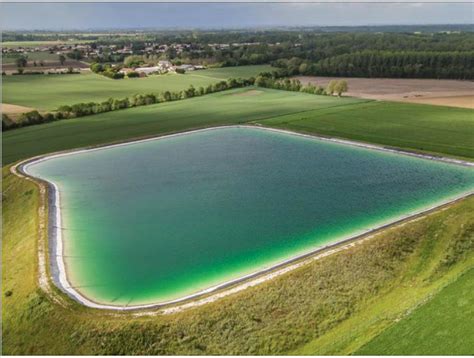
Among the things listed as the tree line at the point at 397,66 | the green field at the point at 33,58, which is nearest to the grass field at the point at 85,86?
the tree line at the point at 397,66

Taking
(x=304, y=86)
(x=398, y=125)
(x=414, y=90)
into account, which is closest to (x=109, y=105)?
(x=304, y=86)

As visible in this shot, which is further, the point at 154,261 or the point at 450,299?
the point at 154,261

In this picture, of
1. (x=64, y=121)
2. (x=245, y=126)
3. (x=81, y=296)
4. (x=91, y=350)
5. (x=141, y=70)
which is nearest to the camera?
(x=91, y=350)

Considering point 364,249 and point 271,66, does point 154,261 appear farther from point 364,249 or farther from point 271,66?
point 271,66

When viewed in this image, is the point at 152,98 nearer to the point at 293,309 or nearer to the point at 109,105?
the point at 109,105

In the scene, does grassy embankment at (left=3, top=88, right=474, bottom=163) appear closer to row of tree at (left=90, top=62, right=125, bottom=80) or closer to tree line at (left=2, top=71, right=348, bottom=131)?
tree line at (left=2, top=71, right=348, bottom=131)

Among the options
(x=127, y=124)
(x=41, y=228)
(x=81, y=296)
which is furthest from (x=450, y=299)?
(x=127, y=124)

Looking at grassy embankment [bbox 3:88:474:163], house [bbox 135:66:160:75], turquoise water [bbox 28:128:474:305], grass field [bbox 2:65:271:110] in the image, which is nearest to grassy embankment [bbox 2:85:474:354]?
turquoise water [bbox 28:128:474:305]
